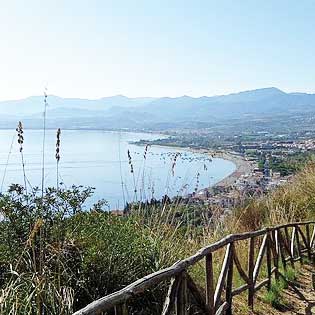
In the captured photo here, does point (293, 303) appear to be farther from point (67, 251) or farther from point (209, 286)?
point (67, 251)

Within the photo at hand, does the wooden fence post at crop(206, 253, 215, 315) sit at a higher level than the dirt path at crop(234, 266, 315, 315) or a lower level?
higher

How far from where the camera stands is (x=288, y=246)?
6035mm

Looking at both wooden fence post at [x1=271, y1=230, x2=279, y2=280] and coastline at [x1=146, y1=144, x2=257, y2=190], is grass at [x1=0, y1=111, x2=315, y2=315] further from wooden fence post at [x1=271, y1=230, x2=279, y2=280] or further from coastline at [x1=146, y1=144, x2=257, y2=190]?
coastline at [x1=146, y1=144, x2=257, y2=190]

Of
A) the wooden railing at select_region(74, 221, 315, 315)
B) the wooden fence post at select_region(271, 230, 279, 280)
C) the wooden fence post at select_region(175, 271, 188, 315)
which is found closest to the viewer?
the wooden railing at select_region(74, 221, 315, 315)

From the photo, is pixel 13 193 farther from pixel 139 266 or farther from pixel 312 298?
pixel 312 298

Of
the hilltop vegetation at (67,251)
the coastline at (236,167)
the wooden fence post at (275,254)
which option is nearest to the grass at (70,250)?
the hilltop vegetation at (67,251)

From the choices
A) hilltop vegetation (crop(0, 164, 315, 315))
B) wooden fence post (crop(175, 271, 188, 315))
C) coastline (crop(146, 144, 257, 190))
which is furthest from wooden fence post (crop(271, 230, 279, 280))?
wooden fence post (crop(175, 271, 188, 315))

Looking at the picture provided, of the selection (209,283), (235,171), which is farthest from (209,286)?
(235,171)

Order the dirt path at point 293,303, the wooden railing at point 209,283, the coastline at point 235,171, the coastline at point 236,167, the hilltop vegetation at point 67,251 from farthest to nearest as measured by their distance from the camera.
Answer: the coastline at point 235,171 → the coastline at point 236,167 → the dirt path at point 293,303 → the hilltop vegetation at point 67,251 → the wooden railing at point 209,283

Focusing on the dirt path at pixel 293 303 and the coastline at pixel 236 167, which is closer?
the dirt path at pixel 293 303

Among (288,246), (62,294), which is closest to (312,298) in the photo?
(288,246)

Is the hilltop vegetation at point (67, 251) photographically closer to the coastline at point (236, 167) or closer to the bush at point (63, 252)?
the bush at point (63, 252)

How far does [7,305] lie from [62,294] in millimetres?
445


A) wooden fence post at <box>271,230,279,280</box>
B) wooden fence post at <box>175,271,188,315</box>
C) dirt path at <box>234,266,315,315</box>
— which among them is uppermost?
wooden fence post at <box>175,271,188,315</box>
